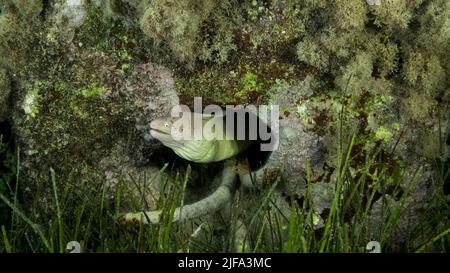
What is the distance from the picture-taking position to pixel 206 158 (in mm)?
3340

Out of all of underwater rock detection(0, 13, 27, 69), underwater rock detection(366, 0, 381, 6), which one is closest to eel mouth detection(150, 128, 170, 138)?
underwater rock detection(0, 13, 27, 69)

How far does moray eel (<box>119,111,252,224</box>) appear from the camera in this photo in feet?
9.34

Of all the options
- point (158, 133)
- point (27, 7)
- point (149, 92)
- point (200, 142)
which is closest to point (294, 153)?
point (200, 142)

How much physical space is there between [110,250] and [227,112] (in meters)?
1.08

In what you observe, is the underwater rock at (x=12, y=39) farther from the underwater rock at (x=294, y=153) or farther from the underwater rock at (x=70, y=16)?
the underwater rock at (x=294, y=153)

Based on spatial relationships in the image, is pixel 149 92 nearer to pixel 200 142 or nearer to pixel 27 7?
pixel 200 142

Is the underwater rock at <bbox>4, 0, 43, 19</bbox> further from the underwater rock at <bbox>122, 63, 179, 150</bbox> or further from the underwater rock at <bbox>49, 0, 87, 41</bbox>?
the underwater rock at <bbox>122, 63, 179, 150</bbox>

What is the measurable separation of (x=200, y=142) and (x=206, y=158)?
0.21m

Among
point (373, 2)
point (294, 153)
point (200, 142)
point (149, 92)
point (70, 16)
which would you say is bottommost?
point (294, 153)

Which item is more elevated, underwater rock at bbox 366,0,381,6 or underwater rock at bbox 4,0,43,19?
underwater rock at bbox 4,0,43,19

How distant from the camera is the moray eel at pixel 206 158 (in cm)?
285

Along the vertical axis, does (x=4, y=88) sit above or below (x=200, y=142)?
above

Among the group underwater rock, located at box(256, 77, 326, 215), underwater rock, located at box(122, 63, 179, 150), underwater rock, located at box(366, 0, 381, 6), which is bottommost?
underwater rock, located at box(256, 77, 326, 215)
